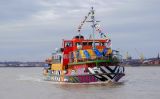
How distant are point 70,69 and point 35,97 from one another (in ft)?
44.2

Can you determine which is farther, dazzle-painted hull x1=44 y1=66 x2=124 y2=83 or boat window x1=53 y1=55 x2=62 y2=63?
boat window x1=53 y1=55 x2=62 y2=63

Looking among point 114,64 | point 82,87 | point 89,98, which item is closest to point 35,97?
point 89,98

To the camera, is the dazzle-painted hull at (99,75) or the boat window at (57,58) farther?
the boat window at (57,58)

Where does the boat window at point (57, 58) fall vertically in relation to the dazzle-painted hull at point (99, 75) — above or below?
above

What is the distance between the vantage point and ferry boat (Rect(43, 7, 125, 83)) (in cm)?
5406

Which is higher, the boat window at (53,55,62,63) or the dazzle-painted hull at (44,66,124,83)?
the boat window at (53,55,62,63)

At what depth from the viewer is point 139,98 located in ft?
139

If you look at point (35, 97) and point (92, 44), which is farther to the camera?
point (92, 44)

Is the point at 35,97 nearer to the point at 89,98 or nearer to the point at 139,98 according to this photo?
the point at 89,98

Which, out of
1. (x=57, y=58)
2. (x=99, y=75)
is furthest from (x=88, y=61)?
(x=57, y=58)

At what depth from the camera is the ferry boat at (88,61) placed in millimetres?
54062

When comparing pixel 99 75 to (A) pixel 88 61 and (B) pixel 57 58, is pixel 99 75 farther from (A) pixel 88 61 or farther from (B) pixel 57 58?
(B) pixel 57 58

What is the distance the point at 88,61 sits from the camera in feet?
178

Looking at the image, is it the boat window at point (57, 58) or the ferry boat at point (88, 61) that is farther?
the boat window at point (57, 58)
